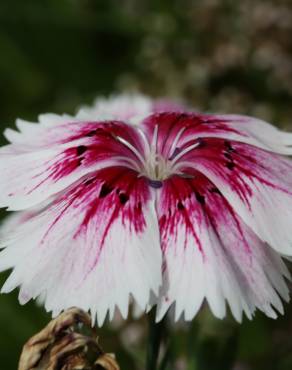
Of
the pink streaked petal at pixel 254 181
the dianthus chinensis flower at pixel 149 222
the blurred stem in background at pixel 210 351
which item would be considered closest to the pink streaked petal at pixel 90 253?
the dianthus chinensis flower at pixel 149 222

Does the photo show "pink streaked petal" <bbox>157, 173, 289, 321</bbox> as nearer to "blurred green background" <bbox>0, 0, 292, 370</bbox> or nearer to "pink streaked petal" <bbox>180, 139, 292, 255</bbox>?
"pink streaked petal" <bbox>180, 139, 292, 255</bbox>

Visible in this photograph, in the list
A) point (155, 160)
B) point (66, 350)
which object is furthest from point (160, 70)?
point (66, 350)

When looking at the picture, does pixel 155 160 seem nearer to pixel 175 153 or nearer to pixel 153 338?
pixel 175 153

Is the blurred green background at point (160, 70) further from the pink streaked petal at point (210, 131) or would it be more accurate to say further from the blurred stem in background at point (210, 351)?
the pink streaked petal at point (210, 131)

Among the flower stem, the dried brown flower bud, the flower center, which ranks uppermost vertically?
the flower center

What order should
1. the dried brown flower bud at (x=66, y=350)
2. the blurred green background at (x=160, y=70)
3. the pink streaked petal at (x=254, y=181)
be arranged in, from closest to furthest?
1. the dried brown flower bud at (x=66, y=350)
2. the pink streaked petal at (x=254, y=181)
3. the blurred green background at (x=160, y=70)

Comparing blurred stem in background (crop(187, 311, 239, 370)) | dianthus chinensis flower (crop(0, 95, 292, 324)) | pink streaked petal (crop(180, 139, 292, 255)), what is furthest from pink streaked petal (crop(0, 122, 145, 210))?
blurred stem in background (crop(187, 311, 239, 370))
